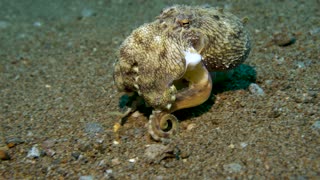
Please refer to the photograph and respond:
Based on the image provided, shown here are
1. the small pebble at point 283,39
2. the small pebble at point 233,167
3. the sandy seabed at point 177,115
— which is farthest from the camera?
the small pebble at point 283,39

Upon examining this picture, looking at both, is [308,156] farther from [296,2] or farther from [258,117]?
[296,2]

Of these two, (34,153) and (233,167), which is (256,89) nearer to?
(233,167)

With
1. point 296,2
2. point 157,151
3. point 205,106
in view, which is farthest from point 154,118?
point 296,2

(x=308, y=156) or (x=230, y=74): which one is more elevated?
(x=230, y=74)

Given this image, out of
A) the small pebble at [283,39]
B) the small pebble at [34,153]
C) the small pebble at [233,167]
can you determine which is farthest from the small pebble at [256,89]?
the small pebble at [34,153]

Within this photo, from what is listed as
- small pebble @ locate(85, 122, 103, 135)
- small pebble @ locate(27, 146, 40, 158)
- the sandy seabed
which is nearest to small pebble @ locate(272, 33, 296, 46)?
the sandy seabed

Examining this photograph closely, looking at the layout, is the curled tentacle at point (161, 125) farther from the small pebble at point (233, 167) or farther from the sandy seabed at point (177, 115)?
the small pebble at point (233, 167)
